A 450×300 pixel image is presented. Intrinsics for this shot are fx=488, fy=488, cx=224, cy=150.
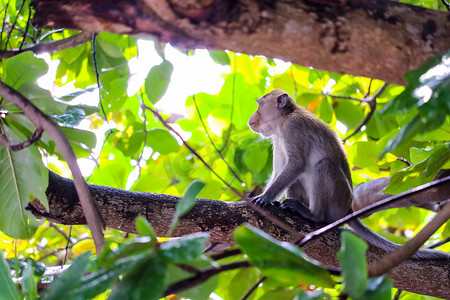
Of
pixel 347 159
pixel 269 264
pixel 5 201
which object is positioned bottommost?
pixel 347 159

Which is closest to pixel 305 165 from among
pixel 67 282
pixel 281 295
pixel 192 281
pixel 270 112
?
pixel 270 112

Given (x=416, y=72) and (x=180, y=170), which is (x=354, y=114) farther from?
(x=416, y=72)

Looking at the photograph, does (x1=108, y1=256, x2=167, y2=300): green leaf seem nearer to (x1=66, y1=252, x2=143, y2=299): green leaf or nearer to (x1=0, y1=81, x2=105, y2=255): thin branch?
(x1=66, y1=252, x2=143, y2=299): green leaf

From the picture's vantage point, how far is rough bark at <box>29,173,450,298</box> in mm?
2354

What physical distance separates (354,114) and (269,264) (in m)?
3.22

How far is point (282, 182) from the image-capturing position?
3.53 m

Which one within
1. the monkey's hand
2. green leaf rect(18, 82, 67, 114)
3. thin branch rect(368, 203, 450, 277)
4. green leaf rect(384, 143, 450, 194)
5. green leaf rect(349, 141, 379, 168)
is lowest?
the monkey's hand

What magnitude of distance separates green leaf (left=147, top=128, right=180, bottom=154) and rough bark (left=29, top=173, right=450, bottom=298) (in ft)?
3.83

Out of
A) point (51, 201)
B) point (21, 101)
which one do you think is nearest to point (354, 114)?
point (51, 201)

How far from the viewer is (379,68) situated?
1.34 m

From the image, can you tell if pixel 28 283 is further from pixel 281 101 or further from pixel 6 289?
pixel 281 101

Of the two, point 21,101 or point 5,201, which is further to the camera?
point 5,201

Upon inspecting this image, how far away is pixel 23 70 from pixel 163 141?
1881 millimetres

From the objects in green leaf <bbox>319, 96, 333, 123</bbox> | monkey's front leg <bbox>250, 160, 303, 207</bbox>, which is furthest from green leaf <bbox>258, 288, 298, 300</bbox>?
green leaf <bbox>319, 96, 333, 123</bbox>
